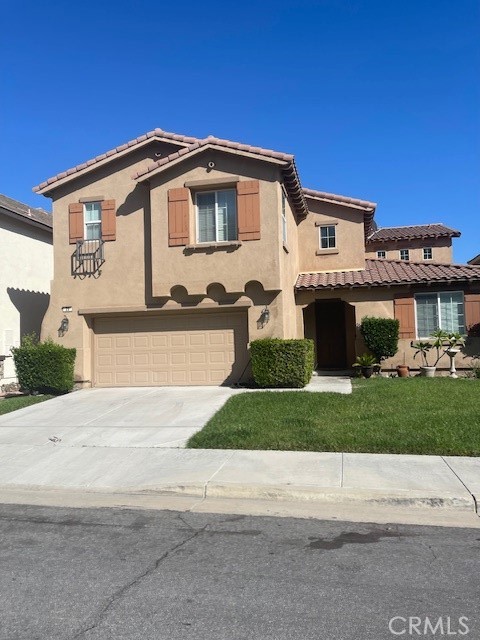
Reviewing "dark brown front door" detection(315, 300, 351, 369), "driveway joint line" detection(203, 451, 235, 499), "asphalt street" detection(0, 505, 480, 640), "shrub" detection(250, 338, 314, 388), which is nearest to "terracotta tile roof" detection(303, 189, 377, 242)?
"dark brown front door" detection(315, 300, 351, 369)

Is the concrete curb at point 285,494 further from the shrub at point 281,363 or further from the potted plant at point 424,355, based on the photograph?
the potted plant at point 424,355

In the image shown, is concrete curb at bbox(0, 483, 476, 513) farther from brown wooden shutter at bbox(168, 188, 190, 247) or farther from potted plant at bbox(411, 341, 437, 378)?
potted plant at bbox(411, 341, 437, 378)

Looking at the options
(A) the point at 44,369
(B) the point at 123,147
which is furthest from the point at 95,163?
(A) the point at 44,369

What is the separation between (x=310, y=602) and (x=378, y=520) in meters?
1.98

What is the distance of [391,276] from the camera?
55.0 ft

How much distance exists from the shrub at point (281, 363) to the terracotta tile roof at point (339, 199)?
6987 mm

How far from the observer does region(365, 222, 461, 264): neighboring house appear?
33.9m

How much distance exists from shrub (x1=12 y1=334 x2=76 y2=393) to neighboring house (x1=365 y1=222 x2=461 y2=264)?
2378cm

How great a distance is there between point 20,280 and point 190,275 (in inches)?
263

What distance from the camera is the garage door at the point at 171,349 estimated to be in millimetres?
14758

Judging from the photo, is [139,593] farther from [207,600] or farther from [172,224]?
[172,224]

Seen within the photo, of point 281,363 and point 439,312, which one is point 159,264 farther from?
point 439,312

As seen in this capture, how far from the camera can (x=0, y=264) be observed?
16562mm

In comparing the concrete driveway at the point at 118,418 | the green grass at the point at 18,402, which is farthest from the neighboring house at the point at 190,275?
the green grass at the point at 18,402
